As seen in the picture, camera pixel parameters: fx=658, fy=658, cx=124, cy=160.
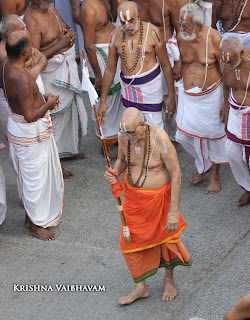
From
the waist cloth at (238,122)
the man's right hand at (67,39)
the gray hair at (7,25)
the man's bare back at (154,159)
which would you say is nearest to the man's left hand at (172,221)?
the man's bare back at (154,159)

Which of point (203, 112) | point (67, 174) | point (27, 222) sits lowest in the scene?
point (67, 174)

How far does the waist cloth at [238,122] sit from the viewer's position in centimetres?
612

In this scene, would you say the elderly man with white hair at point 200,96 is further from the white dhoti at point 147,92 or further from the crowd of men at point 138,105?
the white dhoti at point 147,92

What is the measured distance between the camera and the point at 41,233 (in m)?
6.43

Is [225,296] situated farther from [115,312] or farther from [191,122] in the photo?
[191,122]

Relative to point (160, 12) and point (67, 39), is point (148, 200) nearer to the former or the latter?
point (67, 39)

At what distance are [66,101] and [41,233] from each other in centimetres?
186

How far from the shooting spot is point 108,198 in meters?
7.05

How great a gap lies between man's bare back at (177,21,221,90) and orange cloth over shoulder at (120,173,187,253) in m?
1.92

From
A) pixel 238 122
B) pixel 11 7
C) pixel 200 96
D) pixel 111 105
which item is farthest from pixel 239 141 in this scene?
pixel 11 7

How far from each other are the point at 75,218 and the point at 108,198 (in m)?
0.49

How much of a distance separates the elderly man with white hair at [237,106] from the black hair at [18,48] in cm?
175

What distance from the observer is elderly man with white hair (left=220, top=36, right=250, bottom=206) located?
19.3 ft

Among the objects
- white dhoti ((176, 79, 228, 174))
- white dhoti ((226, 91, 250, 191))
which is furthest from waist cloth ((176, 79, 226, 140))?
white dhoti ((226, 91, 250, 191))
